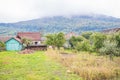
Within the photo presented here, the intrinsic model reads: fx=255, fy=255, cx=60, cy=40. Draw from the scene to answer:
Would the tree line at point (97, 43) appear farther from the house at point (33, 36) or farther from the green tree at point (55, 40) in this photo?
the house at point (33, 36)

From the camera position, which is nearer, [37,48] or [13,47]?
[37,48]

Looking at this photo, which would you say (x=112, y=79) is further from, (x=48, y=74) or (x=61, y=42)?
(x=61, y=42)

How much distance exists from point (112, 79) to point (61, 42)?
41912 millimetres

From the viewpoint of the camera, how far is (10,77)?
2016cm

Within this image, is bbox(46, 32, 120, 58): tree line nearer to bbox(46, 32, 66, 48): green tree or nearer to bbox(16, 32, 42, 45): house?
bbox(46, 32, 66, 48): green tree

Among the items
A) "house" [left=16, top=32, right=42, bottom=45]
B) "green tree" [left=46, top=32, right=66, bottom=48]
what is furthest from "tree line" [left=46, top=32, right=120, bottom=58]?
"house" [left=16, top=32, right=42, bottom=45]

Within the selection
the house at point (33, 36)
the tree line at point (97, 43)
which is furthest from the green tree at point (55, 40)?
the house at point (33, 36)

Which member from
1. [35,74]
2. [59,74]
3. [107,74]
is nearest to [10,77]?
[35,74]

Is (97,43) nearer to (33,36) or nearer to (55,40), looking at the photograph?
(55,40)

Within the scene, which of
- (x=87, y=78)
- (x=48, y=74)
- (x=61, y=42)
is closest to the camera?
(x=87, y=78)

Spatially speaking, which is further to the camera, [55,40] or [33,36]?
[33,36]

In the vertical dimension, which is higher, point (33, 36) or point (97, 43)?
point (97, 43)

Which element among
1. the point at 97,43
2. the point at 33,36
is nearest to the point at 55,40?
the point at 97,43

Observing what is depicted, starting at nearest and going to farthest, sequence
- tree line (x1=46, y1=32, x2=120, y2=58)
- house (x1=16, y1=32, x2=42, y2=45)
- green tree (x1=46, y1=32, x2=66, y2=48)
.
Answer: tree line (x1=46, y1=32, x2=120, y2=58), green tree (x1=46, y1=32, x2=66, y2=48), house (x1=16, y1=32, x2=42, y2=45)
